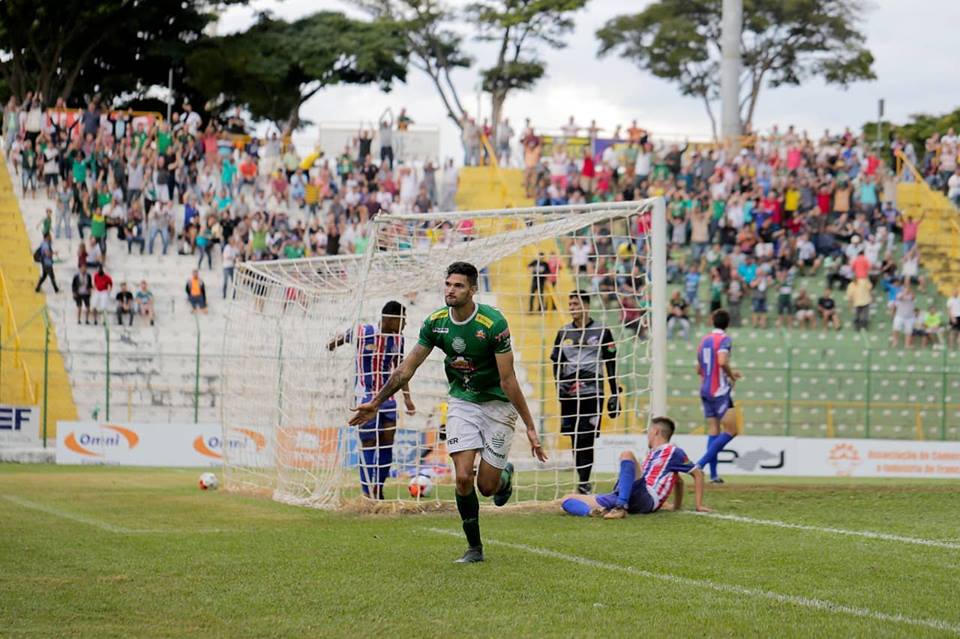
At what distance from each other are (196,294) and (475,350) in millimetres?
22730

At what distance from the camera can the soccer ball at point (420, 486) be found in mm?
14789

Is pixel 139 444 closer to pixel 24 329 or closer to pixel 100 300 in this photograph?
pixel 24 329

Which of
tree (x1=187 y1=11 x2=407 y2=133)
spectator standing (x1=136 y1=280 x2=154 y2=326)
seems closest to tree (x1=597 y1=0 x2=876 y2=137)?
tree (x1=187 y1=11 x2=407 y2=133)

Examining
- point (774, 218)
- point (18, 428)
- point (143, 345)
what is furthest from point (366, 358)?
point (774, 218)

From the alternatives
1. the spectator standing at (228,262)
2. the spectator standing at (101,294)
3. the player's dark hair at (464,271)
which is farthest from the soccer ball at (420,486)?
the spectator standing at (228,262)

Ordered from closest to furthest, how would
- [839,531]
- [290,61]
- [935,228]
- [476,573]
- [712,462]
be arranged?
1. [476,573]
2. [839,531]
3. [712,462]
4. [935,228]
5. [290,61]

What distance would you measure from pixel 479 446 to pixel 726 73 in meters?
33.6

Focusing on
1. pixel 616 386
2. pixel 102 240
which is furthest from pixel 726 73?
pixel 616 386

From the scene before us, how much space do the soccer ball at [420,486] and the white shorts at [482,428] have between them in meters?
4.30

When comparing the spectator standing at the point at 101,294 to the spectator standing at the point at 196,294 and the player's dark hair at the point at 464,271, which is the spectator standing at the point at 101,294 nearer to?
the spectator standing at the point at 196,294

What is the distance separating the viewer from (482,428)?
10.5 m

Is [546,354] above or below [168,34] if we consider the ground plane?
below

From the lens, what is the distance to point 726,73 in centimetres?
4219

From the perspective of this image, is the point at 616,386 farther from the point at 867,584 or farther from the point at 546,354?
the point at 546,354
